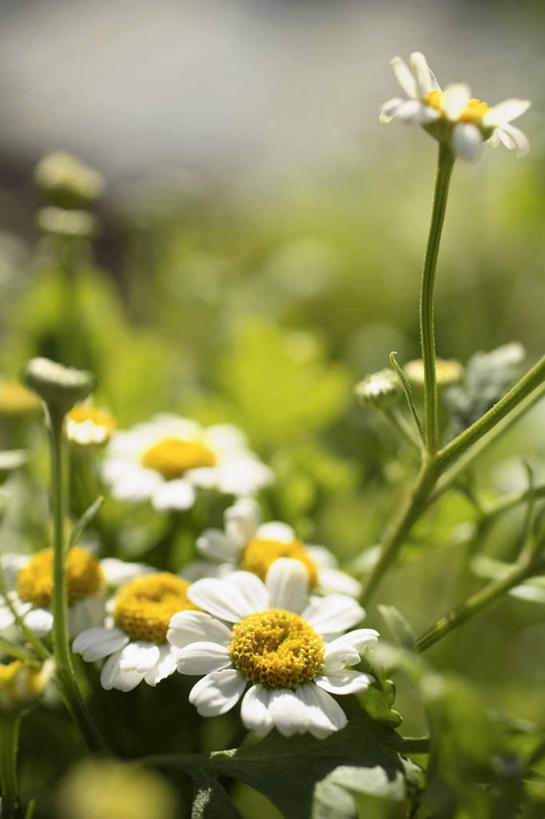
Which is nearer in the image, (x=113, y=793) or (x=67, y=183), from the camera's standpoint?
(x=113, y=793)

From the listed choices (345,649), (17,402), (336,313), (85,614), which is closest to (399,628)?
(345,649)

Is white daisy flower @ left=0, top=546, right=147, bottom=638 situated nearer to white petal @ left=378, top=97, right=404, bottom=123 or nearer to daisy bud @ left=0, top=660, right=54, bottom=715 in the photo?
daisy bud @ left=0, top=660, right=54, bottom=715

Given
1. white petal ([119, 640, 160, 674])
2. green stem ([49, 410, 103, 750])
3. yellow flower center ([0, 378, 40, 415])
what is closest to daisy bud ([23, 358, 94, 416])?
green stem ([49, 410, 103, 750])

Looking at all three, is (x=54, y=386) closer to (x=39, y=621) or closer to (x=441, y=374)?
(x=39, y=621)

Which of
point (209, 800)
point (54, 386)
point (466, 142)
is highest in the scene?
point (466, 142)

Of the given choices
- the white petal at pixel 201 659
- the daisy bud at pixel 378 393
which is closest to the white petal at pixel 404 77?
the daisy bud at pixel 378 393
